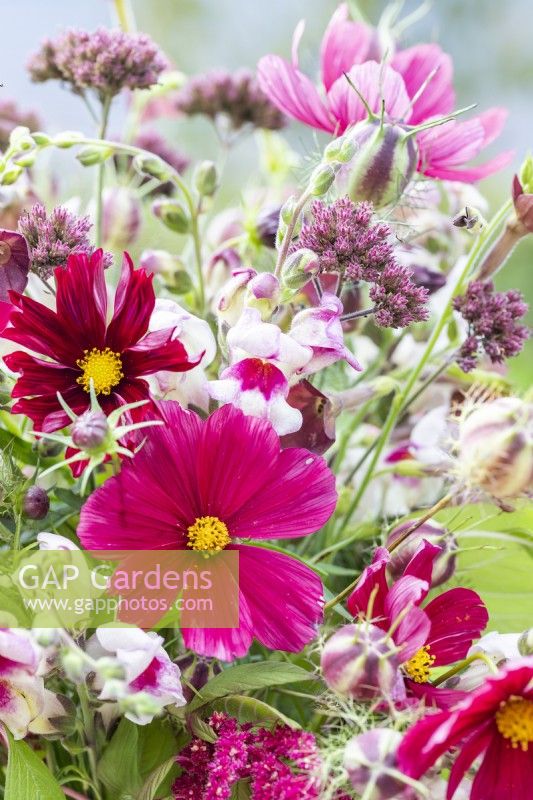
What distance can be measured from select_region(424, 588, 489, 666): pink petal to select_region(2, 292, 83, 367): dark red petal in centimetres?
19

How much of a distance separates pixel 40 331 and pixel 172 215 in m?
0.19

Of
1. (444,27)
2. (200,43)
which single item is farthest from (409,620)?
(444,27)

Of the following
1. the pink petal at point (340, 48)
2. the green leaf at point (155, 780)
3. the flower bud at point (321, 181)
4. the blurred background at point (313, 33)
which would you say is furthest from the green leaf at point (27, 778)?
the blurred background at point (313, 33)

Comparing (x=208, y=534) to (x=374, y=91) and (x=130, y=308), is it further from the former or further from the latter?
(x=374, y=91)

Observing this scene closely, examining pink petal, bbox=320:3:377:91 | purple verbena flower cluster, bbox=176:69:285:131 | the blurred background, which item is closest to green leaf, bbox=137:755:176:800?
pink petal, bbox=320:3:377:91

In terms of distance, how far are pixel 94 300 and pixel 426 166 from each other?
20cm

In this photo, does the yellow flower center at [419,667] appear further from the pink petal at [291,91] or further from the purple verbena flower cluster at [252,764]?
the pink petal at [291,91]

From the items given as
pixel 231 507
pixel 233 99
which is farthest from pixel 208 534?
pixel 233 99

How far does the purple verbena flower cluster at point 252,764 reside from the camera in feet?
1.21

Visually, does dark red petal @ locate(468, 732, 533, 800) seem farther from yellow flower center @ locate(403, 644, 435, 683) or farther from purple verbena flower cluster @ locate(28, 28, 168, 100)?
purple verbena flower cluster @ locate(28, 28, 168, 100)

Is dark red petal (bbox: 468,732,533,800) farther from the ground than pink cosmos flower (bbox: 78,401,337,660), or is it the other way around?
pink cosmos flower (bbox: 78,401,337,660)

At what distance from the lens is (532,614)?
0.51 metres

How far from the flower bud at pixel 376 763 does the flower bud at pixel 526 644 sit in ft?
0.30

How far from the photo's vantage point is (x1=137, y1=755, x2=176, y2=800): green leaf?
1.36ft
